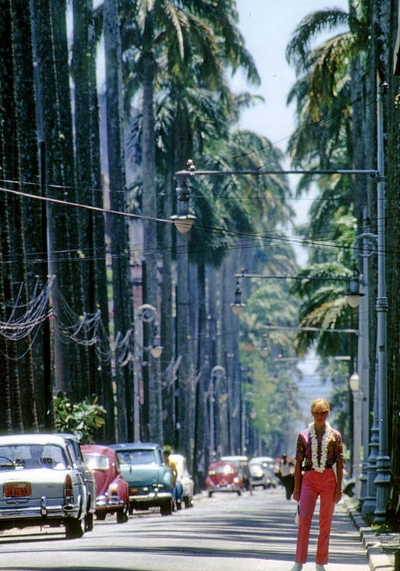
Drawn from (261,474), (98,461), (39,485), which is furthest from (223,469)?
(39,485)

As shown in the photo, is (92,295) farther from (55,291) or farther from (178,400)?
(178,400)

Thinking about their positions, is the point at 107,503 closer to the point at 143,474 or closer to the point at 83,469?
the point at 143,474

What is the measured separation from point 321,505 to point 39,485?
7883mm

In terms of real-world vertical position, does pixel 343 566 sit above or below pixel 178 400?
above

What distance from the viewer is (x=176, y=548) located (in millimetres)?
20234

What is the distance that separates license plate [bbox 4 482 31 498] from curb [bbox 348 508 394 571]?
494 centimetres

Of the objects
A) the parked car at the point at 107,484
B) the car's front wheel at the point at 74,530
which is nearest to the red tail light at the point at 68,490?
the car's front wheel at the point at 74,530

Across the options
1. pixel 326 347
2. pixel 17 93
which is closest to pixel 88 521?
pixel 17 93

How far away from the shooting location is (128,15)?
214ft

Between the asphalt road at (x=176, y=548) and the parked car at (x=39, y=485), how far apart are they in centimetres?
35

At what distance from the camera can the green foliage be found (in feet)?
133

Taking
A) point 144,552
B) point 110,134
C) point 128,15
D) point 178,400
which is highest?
point 128,15

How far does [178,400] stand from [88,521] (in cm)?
5000

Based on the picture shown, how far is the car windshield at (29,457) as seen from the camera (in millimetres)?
23422
